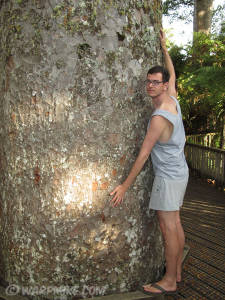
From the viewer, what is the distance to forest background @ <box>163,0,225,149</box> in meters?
8.52

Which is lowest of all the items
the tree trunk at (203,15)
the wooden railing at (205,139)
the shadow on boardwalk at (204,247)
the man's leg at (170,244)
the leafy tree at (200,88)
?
the shadow on boardwalk at (204,247)

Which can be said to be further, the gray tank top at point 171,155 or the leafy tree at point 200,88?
the leafy tree at point 200,88

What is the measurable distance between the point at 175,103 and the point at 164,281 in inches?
62.2

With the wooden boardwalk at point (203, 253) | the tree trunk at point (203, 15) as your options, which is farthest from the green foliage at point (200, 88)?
the wooden boardwalk at point (203, 253)

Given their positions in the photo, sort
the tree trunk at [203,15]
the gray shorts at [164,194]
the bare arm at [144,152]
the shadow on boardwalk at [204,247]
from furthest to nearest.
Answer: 1. the tree trunk at [203,15]
2. the shadow on boardwalk at [204,247]
3. the gray shorts at [164,194]
4. the bare arm at [144,152]

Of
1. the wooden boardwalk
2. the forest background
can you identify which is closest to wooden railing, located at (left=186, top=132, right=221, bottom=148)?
the forest background

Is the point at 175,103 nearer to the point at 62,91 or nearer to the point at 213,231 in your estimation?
the point at 62,91

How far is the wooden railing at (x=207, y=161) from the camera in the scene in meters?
8.07

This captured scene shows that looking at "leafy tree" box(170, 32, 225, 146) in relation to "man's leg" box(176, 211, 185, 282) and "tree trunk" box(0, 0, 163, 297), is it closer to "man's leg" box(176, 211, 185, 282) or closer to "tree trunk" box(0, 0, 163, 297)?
"man's leg" box(176, 211, 185, 282)

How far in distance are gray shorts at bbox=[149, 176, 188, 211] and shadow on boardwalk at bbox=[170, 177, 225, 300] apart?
0.92 m

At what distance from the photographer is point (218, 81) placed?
8.11m

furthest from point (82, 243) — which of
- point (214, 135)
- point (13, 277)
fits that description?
point (214, 135)

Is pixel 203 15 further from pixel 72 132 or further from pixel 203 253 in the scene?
pixel 72 132

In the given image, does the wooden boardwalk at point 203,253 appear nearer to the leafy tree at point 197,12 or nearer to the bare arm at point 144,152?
the bare arm at point 144,152
